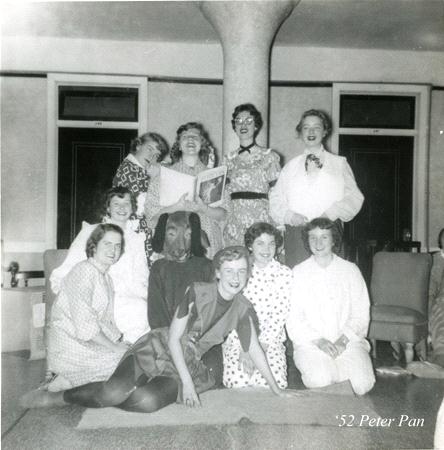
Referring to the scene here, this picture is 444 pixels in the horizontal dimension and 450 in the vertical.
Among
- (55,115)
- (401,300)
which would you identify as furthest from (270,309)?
(55,115)

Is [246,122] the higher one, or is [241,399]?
[246,122]

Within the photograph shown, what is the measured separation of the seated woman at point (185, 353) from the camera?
2605 mm

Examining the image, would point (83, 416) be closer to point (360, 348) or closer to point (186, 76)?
point (360, 348)

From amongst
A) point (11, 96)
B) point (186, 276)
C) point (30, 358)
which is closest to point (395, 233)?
point (186, 276)

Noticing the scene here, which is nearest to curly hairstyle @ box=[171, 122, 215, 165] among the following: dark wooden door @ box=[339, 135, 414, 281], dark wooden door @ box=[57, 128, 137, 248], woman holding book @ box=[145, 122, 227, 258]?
woman holding book @ box=[145, 122, 227, 258]

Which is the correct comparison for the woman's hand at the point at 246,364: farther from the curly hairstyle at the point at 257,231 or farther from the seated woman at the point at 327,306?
the curly hairstyle at the point at 257,231

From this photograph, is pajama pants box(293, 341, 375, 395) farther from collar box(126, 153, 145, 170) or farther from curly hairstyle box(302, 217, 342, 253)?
collar box(126, 153, 145, 170)

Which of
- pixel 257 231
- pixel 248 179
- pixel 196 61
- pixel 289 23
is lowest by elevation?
pixel 257 231

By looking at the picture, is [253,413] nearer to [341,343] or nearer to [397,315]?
[341,343]

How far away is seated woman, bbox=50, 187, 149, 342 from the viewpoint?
311 cm

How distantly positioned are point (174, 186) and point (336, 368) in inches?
59.9

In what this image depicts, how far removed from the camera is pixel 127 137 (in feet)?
20.0

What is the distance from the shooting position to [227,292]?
278 centimetres

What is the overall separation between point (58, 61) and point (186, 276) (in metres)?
3.93
